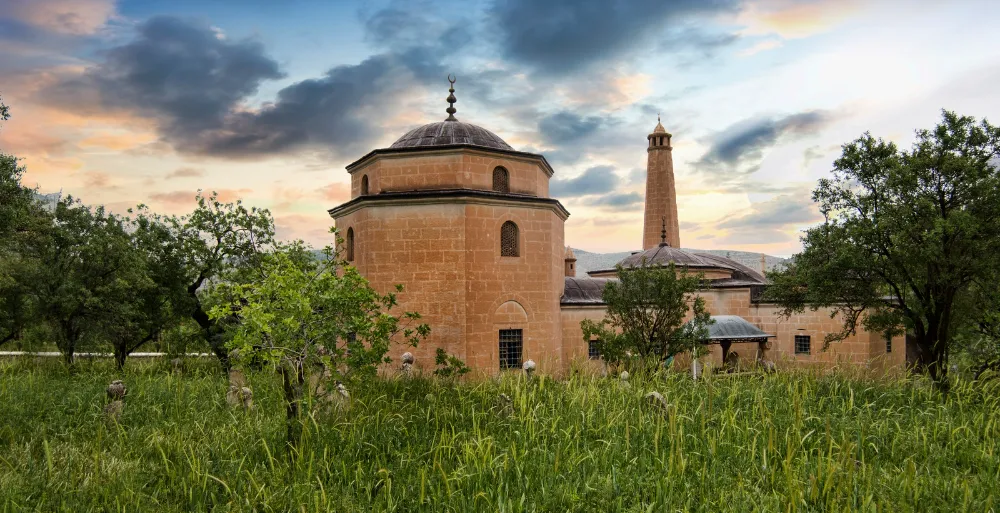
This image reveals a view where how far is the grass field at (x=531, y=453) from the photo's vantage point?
6.15 m

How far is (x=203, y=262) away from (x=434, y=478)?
46.4 ft

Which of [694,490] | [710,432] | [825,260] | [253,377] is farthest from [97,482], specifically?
[825,260]

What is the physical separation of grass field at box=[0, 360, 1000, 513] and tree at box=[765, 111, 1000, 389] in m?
3.38

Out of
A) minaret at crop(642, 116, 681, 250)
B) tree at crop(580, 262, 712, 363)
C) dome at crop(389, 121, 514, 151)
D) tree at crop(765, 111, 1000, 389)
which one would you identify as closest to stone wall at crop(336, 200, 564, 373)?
tree at crop(580, 262, 712, 363)

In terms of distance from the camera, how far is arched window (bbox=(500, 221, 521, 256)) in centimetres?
1778

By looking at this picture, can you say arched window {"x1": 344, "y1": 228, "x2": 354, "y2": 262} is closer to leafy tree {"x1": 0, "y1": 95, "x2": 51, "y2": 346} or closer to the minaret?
leafy tree {"x1": 0, "y1": 95, "x2": 51, "y2": 346}

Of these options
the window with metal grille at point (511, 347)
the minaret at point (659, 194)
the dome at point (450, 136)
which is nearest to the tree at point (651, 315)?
the window with metal grille at point (511, 347)

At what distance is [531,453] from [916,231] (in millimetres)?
10932

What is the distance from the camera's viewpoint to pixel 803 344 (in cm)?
2388

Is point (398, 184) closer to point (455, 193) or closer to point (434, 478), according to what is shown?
point (455, 193)

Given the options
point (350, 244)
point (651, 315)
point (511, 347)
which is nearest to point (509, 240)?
point (511, 347)

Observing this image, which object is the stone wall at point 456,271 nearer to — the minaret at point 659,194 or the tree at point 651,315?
the tree at point 651,315

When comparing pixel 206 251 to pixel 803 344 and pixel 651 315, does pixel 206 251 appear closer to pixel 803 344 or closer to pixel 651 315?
pixel 651 315

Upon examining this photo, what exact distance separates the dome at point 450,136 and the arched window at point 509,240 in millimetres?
2502
